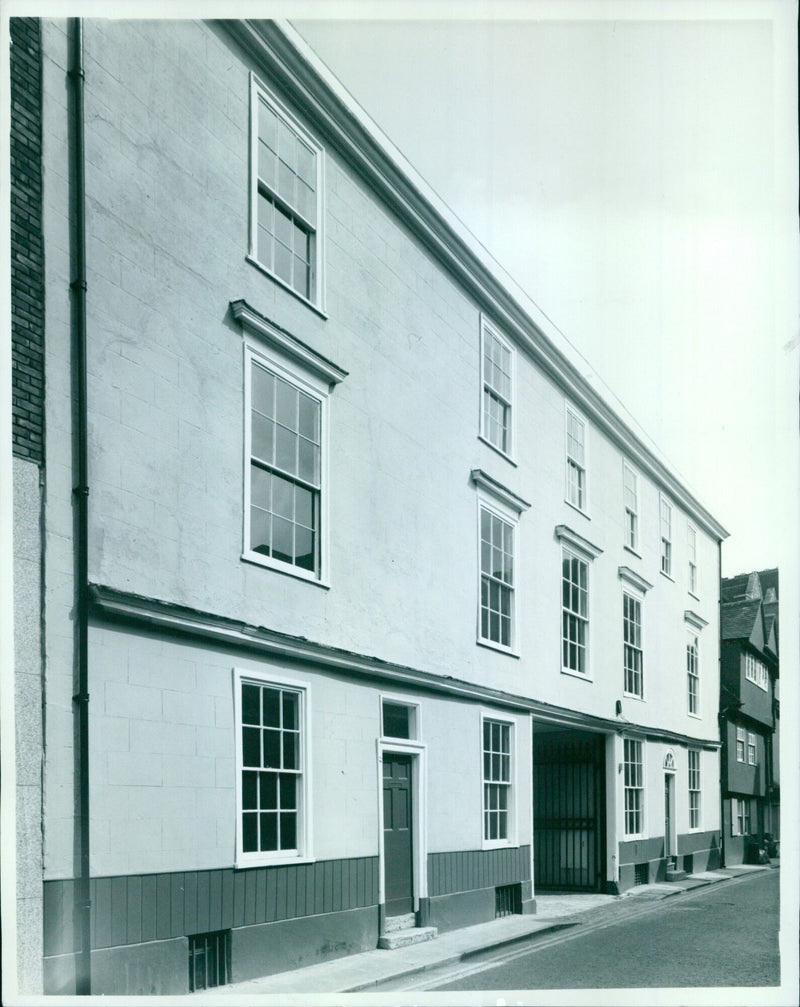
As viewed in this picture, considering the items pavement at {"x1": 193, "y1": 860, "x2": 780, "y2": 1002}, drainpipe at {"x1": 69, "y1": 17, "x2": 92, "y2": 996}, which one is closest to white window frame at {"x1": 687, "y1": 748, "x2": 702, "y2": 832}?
pavement at {"x1": 193, "y1": 860, "x2": 780, "y2": 1002}

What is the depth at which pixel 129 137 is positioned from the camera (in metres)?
8.65

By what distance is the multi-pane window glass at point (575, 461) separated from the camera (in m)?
A: 13.9

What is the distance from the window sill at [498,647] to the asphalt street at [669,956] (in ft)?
10.5

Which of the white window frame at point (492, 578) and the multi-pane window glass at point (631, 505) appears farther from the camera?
the multi-pane window glass at point (631, 505)

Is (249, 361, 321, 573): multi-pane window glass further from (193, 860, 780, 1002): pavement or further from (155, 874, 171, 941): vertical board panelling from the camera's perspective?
(193, 860, 780, 1002): pavement

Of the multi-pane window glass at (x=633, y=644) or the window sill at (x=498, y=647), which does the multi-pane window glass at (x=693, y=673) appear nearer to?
the multi-pane window glass at (x=633, y=644)

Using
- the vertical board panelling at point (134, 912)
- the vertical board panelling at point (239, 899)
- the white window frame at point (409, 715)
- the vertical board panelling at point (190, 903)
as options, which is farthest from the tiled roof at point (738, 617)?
the vertical board panelling at point (134, 912)

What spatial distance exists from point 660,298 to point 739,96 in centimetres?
183

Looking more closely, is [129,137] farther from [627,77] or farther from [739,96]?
[739,96]

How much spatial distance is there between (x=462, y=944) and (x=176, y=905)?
4.00m

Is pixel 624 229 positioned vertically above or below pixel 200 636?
above

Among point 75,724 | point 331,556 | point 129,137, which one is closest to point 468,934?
point 331,556

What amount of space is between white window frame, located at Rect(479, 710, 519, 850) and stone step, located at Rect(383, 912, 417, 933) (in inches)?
71.8

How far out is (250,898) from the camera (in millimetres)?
9242
